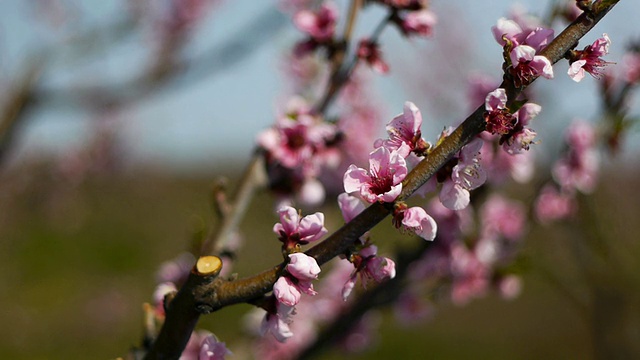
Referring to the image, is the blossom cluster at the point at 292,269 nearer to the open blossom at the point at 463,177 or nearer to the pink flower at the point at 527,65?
the open blossom at the point at 463,177

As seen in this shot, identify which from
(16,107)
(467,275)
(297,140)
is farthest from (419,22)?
(16,107)

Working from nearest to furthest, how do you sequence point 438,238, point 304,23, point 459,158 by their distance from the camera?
point 459,158
point 304,23
point 438,238

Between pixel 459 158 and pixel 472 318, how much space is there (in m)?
12.8

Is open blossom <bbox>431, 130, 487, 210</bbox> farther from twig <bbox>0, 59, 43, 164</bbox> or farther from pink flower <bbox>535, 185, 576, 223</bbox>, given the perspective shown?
twig <bbox>0, 59, 43, 164</bbox>

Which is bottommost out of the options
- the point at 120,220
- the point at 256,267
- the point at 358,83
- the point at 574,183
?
the point at 574,183

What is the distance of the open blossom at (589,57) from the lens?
3.01ft

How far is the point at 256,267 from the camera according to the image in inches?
588

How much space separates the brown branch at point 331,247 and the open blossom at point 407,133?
0.11ft

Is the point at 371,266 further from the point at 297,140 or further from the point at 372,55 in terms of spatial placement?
the point at 372,55

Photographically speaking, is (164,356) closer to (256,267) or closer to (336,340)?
(336,340)

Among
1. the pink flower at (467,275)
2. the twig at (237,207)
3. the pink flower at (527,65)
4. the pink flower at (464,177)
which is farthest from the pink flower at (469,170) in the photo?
the pink flower at (467,275)

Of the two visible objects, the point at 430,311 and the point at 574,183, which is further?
the point at 430,311

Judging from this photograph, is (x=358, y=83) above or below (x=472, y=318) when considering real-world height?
below

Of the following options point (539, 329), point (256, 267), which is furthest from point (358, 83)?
point (256, 267)
